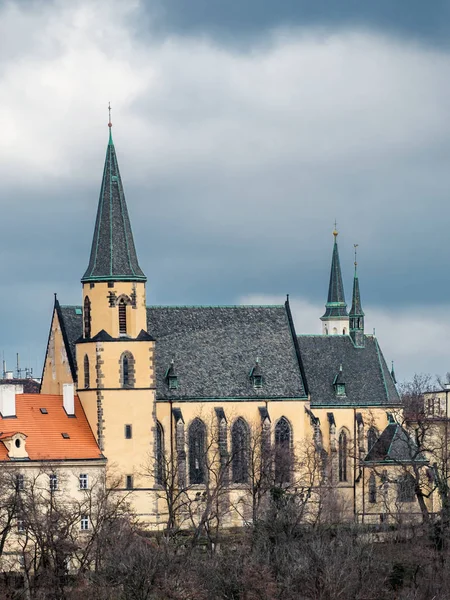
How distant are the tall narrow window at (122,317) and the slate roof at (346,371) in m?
18.5

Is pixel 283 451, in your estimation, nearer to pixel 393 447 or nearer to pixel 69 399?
pixel 393 447

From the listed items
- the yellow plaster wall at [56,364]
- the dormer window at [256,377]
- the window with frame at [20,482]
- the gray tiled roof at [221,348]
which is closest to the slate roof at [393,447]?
the gray tiled roof at [221,348]

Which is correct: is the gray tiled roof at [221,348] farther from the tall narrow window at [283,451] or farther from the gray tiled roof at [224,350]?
the tall narrow window at [283,451]

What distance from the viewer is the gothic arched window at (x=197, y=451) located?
15750 centimetres

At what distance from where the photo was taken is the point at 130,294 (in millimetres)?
154125

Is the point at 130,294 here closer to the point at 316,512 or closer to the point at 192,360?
the point at 192,360

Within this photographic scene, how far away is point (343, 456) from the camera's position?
16588 centimetres

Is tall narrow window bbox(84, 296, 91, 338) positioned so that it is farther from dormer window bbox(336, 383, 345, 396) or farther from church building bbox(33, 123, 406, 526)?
dormer window bbox(336, 383, 345, 396)

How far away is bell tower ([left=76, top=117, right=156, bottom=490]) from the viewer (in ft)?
500

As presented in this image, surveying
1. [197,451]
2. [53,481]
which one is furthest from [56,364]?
[53,481]

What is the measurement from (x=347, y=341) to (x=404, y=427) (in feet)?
27.8

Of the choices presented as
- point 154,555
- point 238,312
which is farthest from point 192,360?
point 154,555

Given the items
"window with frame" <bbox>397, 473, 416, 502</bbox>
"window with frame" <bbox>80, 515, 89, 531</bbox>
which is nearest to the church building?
"window with frame" <bbox>397, 473, 416, 502</bbox>

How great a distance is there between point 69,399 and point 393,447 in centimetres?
2650
